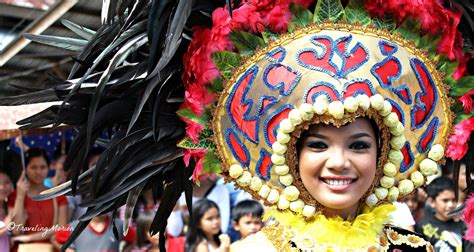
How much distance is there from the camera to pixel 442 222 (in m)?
7.86

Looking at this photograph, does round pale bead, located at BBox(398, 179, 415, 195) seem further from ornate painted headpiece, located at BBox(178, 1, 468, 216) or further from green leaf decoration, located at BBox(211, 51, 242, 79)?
green leaf decoration, located at BBox(211, 51, 242, 79)

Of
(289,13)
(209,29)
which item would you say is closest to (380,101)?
(289,13)

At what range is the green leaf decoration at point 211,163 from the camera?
Result: 4008mm

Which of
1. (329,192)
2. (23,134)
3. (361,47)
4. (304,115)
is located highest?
(23,134)

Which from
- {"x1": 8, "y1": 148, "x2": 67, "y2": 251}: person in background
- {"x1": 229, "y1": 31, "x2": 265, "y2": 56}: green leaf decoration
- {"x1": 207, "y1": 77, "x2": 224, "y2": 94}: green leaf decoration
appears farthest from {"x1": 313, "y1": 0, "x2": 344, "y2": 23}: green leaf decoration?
{"x1": 8, "y1": 148, "x2": 67, "y2": 251}: person in background

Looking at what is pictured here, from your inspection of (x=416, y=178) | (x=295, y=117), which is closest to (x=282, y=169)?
(x=295, y=117)

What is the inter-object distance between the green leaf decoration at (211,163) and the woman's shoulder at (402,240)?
74cm

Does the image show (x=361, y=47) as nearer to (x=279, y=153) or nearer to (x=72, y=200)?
(x=279, y=153)

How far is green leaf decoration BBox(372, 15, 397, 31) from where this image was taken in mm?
3852

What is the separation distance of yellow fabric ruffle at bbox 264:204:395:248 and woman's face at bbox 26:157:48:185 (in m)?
3.99

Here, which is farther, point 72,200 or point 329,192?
point 72,200

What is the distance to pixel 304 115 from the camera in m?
3.68

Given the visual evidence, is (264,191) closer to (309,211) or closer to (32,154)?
(309,211)

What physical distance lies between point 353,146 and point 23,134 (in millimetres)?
4633
